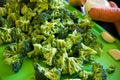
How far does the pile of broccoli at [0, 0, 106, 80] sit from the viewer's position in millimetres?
689

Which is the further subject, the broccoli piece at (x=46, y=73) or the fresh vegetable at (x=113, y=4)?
the fresh vegetable at (x=113, y=4)

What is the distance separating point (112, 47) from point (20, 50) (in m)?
0.31

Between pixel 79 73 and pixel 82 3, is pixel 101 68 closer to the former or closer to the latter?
pixel 79 73

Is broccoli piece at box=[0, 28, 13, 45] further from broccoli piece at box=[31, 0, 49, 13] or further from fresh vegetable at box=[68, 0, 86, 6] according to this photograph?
fresh vegetable at box=[68, 0, 86, 6]

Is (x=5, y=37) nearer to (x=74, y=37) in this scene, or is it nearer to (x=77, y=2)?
(x=74, y=37)

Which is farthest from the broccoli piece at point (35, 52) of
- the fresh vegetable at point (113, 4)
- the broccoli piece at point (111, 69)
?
the fresh vegetable at point (113, 4)

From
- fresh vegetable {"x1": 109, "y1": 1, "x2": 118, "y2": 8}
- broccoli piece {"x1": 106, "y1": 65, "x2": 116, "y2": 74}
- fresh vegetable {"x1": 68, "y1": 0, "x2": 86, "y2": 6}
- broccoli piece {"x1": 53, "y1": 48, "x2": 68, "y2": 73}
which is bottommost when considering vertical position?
broccoli piece {"x1": 106, "y1": 65, "x2": 116, "y2": 74}

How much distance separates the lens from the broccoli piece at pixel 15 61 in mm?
703

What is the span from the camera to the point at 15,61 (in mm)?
706

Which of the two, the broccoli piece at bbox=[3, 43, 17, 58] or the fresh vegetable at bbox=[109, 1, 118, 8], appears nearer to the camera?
the broccoli piece at bbox=[3, 43, 17, 58]

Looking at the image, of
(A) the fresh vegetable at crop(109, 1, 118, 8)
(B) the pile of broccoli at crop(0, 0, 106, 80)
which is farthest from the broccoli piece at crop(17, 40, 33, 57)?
(A) the fresh vegetable at crop(109, 1, 118, 8)

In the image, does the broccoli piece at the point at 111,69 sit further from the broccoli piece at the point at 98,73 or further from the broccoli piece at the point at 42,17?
the broccoli piece at the point at 42,17

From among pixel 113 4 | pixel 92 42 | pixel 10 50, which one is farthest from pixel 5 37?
pixel 113 4

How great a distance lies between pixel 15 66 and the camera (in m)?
0.70
